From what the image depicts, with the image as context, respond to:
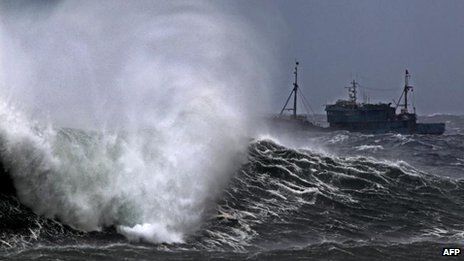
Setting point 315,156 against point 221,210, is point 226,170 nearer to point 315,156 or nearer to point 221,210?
point 221,210

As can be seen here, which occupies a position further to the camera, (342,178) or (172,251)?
(342,178)

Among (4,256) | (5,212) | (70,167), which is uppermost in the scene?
(70,167)

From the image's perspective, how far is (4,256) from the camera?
15141 millimetres

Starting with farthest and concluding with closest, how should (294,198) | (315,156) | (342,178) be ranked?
(315,156) → (342,178) → (294,198)

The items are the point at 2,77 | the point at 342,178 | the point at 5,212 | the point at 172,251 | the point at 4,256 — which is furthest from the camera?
the point at 342,178

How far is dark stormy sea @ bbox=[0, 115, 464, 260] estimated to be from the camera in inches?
658

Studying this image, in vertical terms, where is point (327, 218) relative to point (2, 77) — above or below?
below

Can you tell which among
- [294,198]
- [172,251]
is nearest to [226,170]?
[294,198]

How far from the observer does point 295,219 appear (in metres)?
21.8

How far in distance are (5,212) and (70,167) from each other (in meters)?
3.01

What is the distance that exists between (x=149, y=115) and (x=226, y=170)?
538cm

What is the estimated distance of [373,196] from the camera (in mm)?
26000

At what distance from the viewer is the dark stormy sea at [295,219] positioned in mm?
16703

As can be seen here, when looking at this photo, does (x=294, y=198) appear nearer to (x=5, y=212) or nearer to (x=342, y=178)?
(x=342, y=178)
